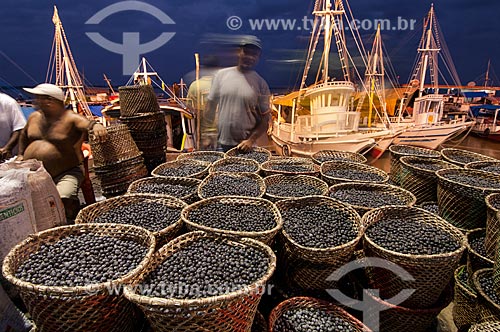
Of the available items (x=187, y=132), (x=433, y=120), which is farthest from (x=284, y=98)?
(x=433, y=120)

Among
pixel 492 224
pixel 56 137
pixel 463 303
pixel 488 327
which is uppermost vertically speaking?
pixel 56 137

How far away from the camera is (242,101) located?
3.73m

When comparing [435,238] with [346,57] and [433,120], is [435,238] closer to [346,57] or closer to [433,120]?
[346,57]

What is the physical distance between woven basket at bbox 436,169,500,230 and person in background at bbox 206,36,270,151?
223 centimetres

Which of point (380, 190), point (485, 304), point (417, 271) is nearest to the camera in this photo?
point (417, 271)

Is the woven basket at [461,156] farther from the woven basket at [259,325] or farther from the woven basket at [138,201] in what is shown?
the woven basket at [138,201]

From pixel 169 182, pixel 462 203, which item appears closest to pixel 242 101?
pixel 169 182

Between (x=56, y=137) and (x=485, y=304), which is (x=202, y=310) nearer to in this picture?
(x=485, y=304)

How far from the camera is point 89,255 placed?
1.55m

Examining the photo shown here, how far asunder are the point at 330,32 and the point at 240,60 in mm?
6027

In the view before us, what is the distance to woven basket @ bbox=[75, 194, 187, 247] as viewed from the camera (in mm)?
1878

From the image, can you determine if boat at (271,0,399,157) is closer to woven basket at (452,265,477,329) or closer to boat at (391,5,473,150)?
boat at (391,5,473,150)

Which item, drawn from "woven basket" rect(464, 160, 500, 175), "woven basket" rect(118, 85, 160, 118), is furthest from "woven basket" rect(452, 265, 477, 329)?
"woven basket" rect(118, 85, 160, 118)

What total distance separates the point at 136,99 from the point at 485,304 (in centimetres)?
399
